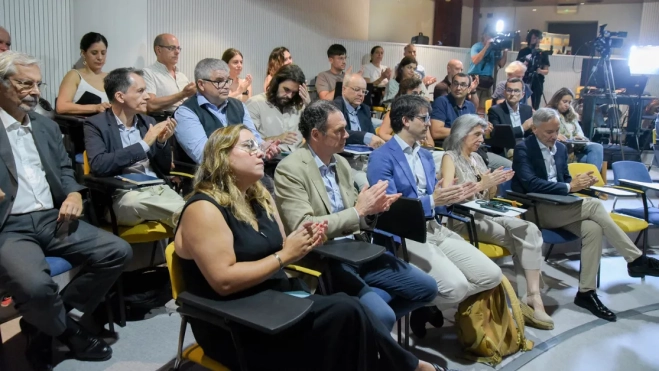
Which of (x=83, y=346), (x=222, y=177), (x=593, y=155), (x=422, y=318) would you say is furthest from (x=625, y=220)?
(x=83, y=346)

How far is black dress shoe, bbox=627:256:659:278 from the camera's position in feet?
12.1

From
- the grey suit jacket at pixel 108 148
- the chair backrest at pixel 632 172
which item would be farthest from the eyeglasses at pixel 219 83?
the chair backrest at pixel 632 172

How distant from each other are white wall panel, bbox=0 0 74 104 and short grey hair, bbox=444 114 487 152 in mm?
2723

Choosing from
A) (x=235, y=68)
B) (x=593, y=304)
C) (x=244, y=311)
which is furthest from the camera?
(x=235, y=68)

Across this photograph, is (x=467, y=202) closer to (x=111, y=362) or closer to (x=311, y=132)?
(x=311, y=132)

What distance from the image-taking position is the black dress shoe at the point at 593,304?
11.0ft

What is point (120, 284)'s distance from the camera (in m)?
2.82

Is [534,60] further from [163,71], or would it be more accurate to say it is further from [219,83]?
[219,83]

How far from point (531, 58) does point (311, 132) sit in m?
5.67

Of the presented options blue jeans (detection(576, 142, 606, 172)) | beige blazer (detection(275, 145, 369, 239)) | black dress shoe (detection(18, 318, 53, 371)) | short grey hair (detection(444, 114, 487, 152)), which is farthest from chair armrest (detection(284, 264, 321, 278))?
blue jeans (detection(576, 142, 606, 172))

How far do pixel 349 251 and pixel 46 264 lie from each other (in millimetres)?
1218

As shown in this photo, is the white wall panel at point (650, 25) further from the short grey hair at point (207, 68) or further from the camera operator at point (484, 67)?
the short grey hair at point (207, 68)

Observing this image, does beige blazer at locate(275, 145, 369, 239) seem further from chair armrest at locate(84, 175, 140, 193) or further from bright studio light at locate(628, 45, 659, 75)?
bright studio light at locate(628, 45, 659, 75)

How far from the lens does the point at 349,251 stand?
219cm
